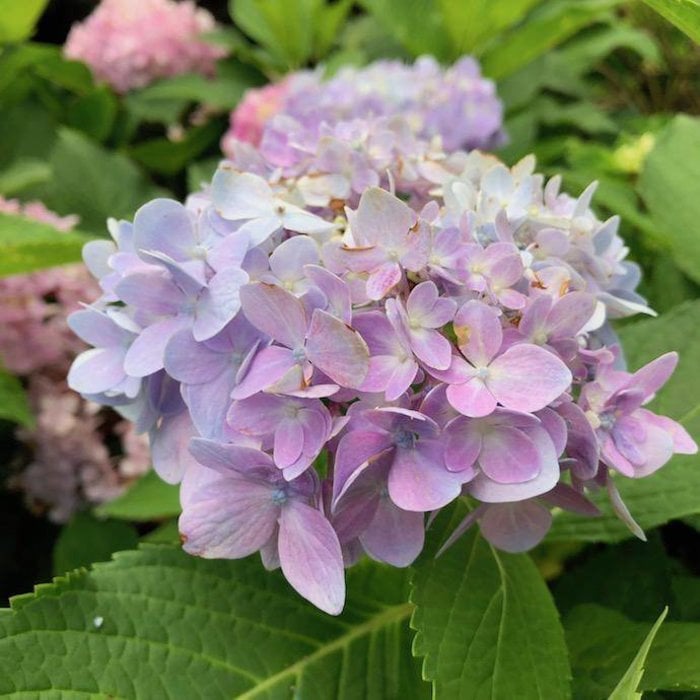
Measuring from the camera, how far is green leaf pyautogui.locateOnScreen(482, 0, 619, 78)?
1.18m

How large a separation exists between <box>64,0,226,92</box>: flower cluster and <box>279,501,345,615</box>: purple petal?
4.15 feet

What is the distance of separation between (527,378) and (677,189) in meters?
0.52

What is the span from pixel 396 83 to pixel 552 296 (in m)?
0.67

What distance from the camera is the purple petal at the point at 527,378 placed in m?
0.42

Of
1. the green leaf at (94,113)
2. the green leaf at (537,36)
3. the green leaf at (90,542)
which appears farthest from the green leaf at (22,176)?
the green leaf at (537,36)

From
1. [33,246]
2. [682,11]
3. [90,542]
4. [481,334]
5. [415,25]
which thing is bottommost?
[90,542]

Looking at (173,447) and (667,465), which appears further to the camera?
(667,465)

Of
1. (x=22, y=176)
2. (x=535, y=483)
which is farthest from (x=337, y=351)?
(x=22, y=176)

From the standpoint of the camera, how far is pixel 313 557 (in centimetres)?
43

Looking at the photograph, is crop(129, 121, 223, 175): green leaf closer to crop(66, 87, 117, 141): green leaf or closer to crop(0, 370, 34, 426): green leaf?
crop(66, 87, 117, 141): green leaf

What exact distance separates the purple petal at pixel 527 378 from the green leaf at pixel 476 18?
37.3 inches

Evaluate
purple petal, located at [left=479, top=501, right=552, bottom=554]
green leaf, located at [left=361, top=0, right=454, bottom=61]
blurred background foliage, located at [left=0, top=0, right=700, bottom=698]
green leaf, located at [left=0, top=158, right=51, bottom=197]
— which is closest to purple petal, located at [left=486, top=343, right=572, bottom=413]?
purple petal, located at [left=479, top=501, right=552, bottom=554]

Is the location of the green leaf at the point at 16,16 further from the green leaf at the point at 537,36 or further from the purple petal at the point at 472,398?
the purple petal at the point at 472,398

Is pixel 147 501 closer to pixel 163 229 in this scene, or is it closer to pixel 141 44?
pixel 163 229
